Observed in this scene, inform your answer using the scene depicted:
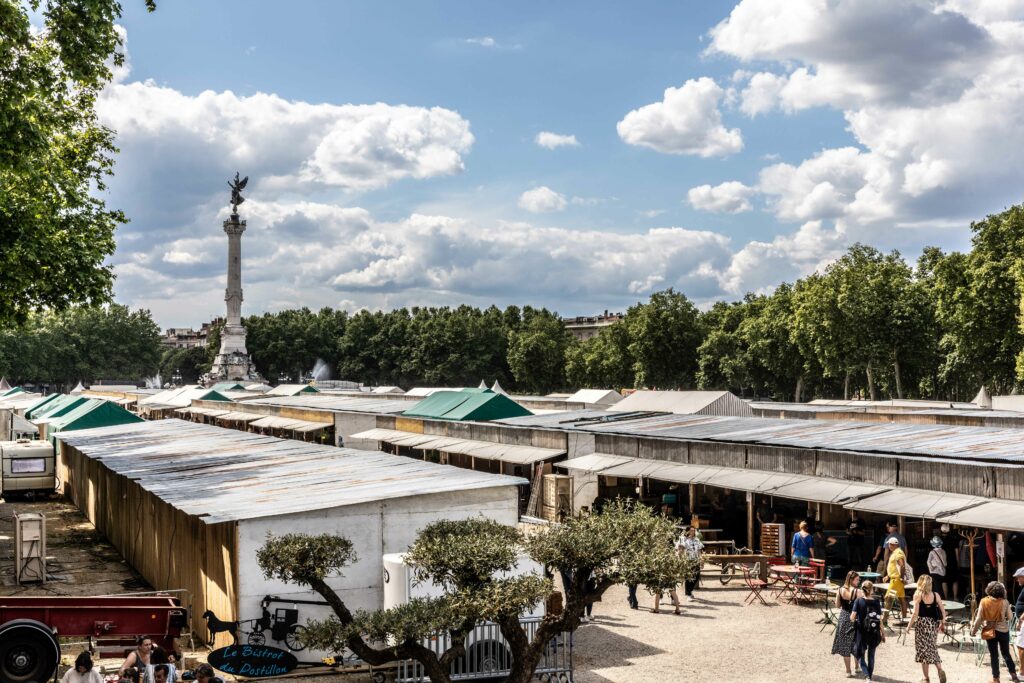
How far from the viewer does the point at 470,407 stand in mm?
38156

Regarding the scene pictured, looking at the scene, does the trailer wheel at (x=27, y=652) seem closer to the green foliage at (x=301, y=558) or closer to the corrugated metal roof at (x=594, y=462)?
the green foliage at (x=301, y=558)

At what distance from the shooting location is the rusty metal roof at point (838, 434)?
789 inches

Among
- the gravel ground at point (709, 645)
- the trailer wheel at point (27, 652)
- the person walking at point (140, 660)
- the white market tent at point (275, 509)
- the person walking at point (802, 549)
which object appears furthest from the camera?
the person walking at point (802, 549)

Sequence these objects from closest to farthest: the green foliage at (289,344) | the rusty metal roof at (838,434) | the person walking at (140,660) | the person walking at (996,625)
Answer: the person walking at (140,660)
the person walking at (996,625)
the rusty metal roof at (838,434)
the green foliage at (289,344)

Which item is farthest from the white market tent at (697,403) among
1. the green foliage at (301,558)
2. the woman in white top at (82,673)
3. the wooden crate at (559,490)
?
the woman in white top at (82,673)

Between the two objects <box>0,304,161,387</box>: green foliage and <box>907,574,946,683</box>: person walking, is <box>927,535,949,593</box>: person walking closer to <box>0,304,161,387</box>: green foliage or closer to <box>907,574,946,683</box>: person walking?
<box>907,574,946,683</box>: person walking

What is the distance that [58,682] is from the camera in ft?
41.8

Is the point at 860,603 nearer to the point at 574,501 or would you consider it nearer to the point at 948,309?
the point at 574,501

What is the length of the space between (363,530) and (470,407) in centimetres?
2333

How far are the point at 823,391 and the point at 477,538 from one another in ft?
260

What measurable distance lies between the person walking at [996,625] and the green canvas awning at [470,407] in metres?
24.8

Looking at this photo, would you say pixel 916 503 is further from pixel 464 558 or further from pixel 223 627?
pixel 223 627

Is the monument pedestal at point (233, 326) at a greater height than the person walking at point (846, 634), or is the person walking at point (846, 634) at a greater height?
the monument pedestal at point (233, 326)

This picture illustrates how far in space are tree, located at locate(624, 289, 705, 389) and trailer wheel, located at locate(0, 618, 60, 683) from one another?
263ft
